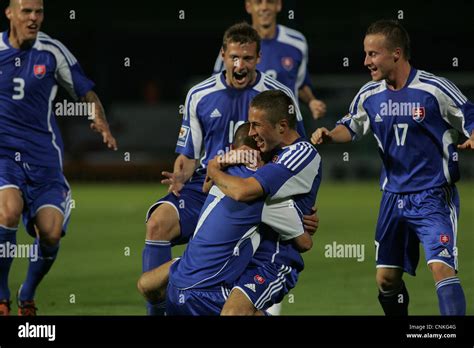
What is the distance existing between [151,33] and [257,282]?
79.0 ft

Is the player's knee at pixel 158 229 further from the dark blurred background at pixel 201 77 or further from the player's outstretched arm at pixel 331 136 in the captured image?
the dark blurred background at pixel 201 77

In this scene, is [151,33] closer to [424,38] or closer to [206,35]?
[206,35]

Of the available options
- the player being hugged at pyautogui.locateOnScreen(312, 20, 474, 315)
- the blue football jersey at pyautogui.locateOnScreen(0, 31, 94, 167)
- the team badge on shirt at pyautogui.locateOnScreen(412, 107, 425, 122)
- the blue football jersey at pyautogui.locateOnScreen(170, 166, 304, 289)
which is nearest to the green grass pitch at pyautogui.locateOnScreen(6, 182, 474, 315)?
the player being hugged at pyautogui.locateOnScreen(312, 20, 474, 315)

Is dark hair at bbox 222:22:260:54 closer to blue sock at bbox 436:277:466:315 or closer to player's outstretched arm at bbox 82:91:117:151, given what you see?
player's outstretched arm at bbox 82:91:117:151

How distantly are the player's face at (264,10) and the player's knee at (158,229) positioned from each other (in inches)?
106

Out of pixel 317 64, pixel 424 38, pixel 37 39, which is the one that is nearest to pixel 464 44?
pixel 424 38

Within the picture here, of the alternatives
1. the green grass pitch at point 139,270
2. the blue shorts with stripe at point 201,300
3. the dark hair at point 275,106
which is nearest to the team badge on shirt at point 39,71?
the green grass pitch at point 139,270

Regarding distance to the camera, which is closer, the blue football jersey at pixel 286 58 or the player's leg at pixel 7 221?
the player's leg at pixel 7 221

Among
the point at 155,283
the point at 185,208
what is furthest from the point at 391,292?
the point at 155,283

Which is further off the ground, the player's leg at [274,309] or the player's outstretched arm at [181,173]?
the player's outstretched arm at [181,173]

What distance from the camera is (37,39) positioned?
25.7 ft

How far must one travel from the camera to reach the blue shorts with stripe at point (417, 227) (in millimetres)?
6473

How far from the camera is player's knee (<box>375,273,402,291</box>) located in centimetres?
703

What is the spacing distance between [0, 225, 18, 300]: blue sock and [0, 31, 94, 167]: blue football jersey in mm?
616
